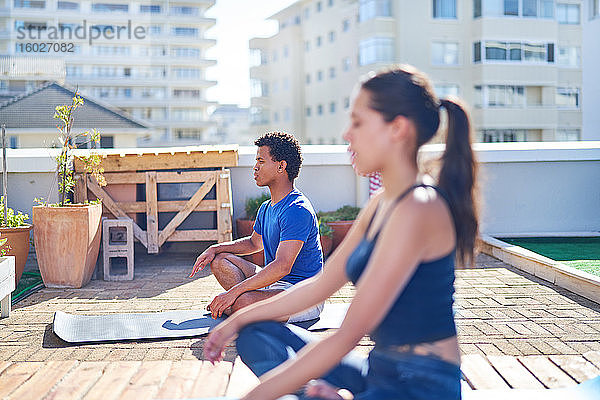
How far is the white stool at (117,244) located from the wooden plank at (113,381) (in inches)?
117

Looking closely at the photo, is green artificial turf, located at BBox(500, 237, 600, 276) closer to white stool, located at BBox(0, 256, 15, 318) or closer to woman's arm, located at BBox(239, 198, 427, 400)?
white stool, located at BBox(0, 256, 15, 318)

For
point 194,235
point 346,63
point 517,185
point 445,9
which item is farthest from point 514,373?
point 346,63

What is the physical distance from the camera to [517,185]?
8844 mm

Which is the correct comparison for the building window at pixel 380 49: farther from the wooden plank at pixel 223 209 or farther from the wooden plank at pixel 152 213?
the wooden plank at pixel 152 213

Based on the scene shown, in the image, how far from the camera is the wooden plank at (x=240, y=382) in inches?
127

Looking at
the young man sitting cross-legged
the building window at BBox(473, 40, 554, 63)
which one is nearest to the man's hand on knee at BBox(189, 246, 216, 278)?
the young man sitting cross-legged

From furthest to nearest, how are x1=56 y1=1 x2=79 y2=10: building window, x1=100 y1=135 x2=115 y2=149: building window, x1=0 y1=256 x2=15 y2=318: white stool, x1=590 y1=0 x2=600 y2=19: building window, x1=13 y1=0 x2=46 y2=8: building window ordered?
x1=56 y1=1 x2=79 y2=10: building window
x1=13 y1=0 x2=46 y2=8: building window
x1=590 y1=0 x2=600 y2=19: building window
x1=100 y1=135 x2=115 y2=149: building window
x1=0 y1=256 x2=15 y2=318: white stool

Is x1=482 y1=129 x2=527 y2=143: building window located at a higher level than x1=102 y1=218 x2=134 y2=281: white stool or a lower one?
higher

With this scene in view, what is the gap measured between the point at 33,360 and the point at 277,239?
1.53 metres

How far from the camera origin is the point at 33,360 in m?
4.00

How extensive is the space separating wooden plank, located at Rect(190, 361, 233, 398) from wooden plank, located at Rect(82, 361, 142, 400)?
1.14 ft

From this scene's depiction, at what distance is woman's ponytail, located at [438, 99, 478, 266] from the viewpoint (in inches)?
75.9

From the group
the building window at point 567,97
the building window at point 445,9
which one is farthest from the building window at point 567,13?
the building window at point 445,9

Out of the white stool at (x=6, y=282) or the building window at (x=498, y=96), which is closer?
the white stool at (x=6, y=282)
